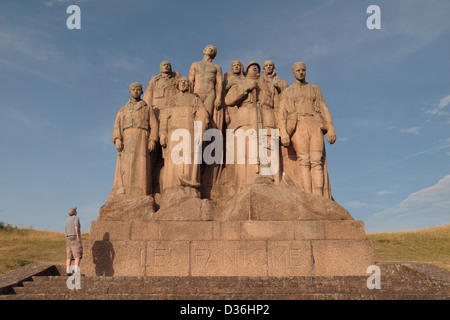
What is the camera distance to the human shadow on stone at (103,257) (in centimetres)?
909

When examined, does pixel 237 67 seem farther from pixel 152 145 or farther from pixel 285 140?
pixel 152 145

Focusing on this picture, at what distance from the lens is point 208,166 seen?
11906mm

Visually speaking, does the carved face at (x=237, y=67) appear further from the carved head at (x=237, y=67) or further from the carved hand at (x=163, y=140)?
the carved hand at (x=163, y=140)

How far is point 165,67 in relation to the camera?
42.6 ft

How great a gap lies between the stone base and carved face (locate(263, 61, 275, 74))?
19.7 feet

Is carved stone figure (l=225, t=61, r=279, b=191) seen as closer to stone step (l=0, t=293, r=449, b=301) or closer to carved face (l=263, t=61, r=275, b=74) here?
carved face (l=263, t=61, r=275, b=74)

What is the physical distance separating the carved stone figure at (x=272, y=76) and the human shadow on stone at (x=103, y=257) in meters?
7.05

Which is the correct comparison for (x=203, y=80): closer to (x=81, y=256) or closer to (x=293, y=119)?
(x=293, y=119)

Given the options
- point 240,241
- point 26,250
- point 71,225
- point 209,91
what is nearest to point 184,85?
point 209,91

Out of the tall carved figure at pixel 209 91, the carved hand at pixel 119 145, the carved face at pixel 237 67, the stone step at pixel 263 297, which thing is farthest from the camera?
the carved face at pixel 237 67

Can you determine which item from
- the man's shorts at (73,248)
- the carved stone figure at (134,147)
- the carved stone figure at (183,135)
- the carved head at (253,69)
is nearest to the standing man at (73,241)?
the man's shorts at (73,248)

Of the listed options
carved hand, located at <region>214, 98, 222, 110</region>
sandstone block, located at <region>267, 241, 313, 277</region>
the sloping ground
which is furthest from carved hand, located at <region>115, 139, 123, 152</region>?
sandstone block, located at <region>267, 241, 313, 277</region>

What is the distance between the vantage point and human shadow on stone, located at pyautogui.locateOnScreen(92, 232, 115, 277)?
29.8ft

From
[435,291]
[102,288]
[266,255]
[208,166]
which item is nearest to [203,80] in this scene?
[208,166]
